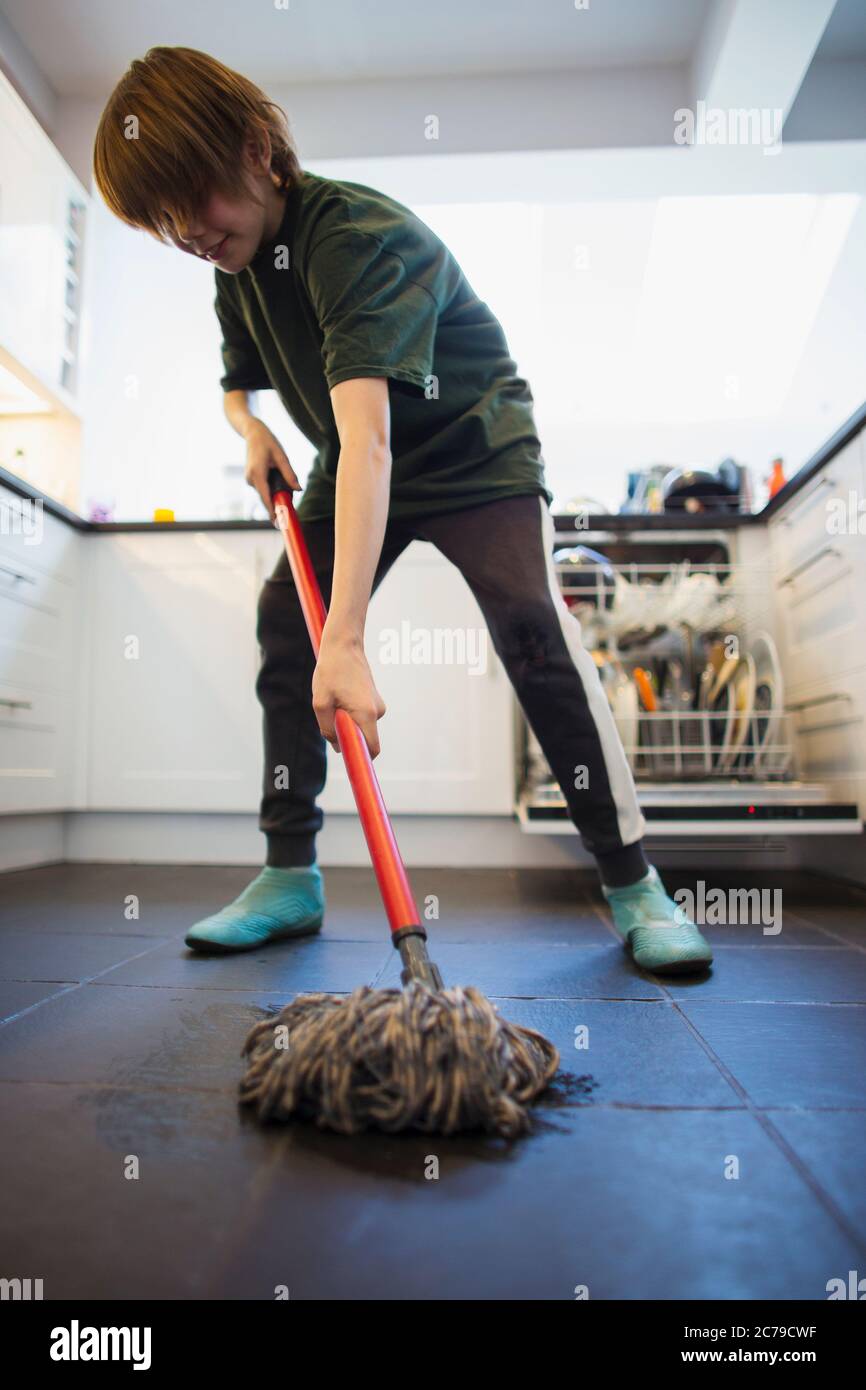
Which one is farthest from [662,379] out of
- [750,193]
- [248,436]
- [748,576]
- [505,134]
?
[248,436]

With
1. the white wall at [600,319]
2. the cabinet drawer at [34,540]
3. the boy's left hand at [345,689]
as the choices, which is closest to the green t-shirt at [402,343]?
the boy's left hand at [345,689]

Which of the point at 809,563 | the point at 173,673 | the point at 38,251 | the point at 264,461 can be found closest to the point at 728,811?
the point at 809,563

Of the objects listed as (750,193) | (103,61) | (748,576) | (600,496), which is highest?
(103,61)

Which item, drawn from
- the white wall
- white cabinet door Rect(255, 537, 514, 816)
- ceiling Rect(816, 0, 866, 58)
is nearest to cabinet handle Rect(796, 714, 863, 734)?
white cabinet door Rect(255, 537, 514, 816)

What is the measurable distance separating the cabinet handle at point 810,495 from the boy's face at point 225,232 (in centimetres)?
126

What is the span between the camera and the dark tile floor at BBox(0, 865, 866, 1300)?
43cm

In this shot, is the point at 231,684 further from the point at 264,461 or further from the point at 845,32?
the point at 845,32

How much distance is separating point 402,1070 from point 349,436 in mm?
580

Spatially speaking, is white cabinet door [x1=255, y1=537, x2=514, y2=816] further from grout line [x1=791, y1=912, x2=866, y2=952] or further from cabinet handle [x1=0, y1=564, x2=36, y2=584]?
grout line [x1=791, y1=912, x2=866, y2=952]

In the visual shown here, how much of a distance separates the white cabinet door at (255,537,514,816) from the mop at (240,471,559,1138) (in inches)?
53.7
